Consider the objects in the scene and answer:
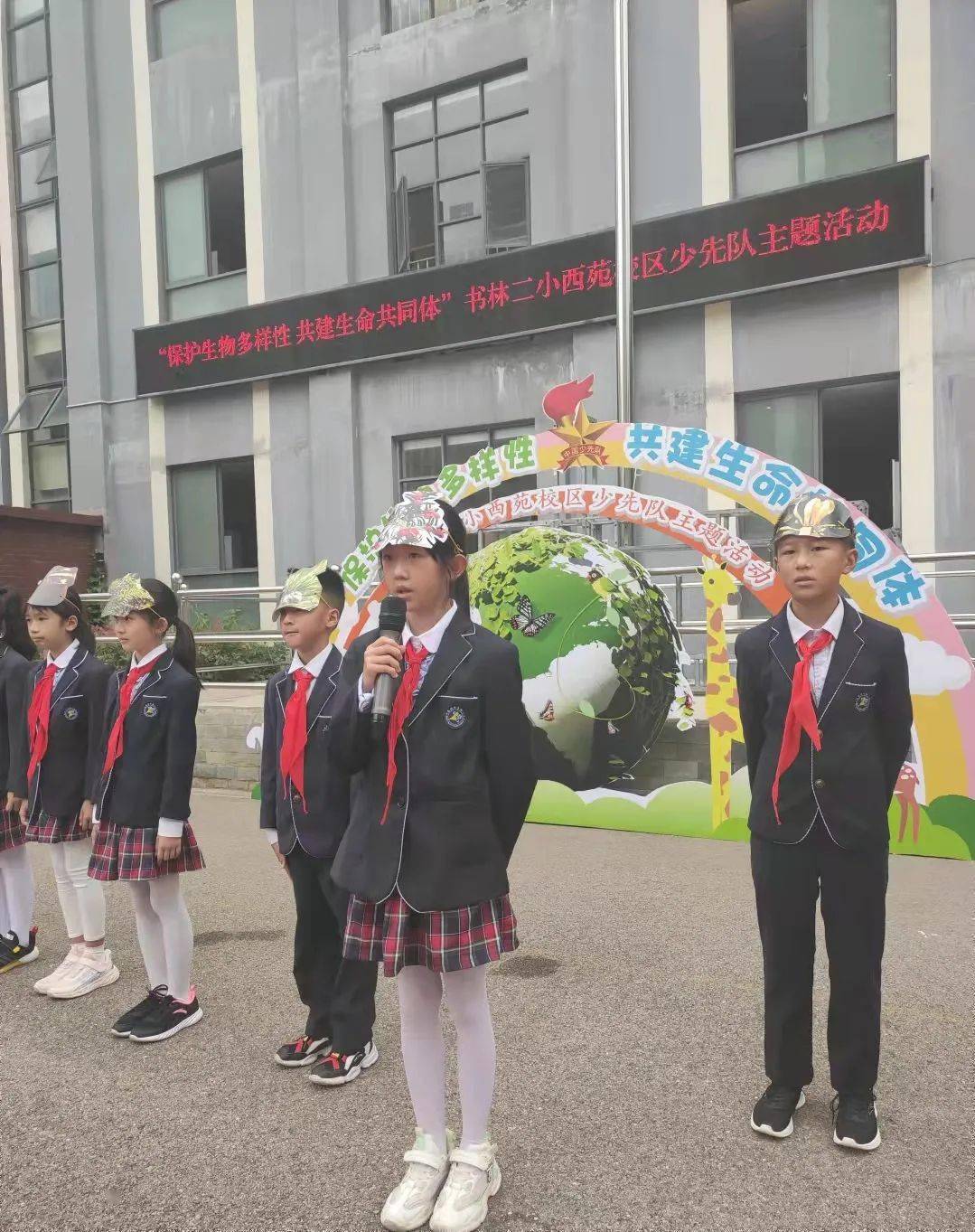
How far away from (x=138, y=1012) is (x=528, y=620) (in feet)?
12.7

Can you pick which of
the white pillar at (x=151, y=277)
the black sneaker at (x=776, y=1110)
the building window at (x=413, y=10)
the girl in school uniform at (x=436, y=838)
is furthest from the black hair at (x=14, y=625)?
the building window at (x=413, y=10)

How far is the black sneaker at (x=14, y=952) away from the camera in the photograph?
183 inches

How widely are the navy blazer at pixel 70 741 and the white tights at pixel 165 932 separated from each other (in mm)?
658

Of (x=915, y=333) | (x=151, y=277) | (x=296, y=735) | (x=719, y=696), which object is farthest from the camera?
(x=151, y=277)

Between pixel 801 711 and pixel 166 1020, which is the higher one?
pixel 801 711

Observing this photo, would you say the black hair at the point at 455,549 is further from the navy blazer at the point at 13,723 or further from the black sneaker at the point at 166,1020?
the navy blazer at the point at 13,723

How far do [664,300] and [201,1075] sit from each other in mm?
9503

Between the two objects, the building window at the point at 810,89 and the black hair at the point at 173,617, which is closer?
the black hair at the point at 173,617

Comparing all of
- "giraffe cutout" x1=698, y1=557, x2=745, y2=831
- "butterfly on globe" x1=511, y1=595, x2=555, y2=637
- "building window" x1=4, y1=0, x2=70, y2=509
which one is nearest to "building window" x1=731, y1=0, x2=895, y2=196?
"giraffe cutout" x1=698, y1=557, x2=745, y2=831

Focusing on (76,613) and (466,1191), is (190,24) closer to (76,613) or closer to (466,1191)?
(76,613)

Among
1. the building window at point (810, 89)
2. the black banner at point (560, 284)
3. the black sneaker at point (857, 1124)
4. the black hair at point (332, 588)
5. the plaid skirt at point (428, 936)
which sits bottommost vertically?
the black sneaker at point (857, 1124)

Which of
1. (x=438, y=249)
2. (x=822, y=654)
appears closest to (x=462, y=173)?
(x=438, y=249)

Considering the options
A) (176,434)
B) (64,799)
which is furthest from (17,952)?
(176,434)

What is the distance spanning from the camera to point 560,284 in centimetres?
1145
